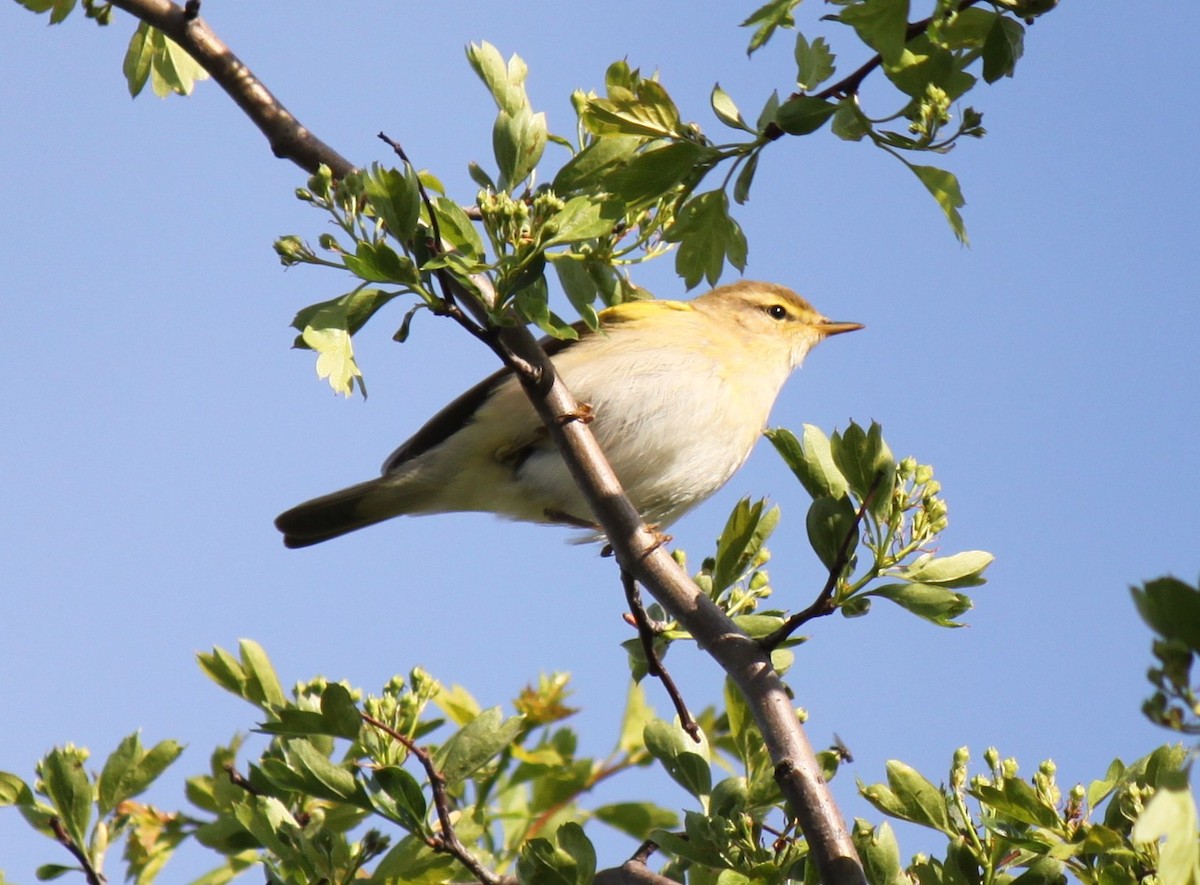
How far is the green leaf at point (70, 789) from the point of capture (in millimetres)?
2783

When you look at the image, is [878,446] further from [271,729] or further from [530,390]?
[271,729]

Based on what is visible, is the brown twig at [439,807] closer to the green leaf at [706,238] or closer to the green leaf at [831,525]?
the green leaf at [831,525]

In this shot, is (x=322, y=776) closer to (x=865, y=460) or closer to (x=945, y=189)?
(x=865, y=460)

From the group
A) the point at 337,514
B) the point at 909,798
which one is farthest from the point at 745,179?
the point at 337,514

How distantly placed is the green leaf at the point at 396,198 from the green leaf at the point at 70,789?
137 cm

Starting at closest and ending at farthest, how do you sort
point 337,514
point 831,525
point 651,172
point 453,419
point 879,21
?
point 879,21
point 831,525
point 651,172
point 453,419
point 337,514

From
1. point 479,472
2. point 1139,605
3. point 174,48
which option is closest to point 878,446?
point 1139,605

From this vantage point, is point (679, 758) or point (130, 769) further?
point (130, 769)

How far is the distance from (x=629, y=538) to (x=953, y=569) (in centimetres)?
70

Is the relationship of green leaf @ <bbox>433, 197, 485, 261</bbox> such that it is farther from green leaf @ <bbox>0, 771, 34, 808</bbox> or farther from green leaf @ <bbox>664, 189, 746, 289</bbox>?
green leaf @ <bbox>0, 771, 34, 808</bbox>

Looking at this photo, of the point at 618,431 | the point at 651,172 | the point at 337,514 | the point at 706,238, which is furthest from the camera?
the point at 337,514

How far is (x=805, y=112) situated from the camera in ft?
8.36

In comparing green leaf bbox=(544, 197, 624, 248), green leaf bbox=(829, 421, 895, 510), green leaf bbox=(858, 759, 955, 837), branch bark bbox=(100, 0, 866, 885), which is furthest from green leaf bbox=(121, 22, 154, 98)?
green leaf bbox=(858, 759, 955, 837)

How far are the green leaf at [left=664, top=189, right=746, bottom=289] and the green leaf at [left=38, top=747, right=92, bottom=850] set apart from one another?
177 cm
